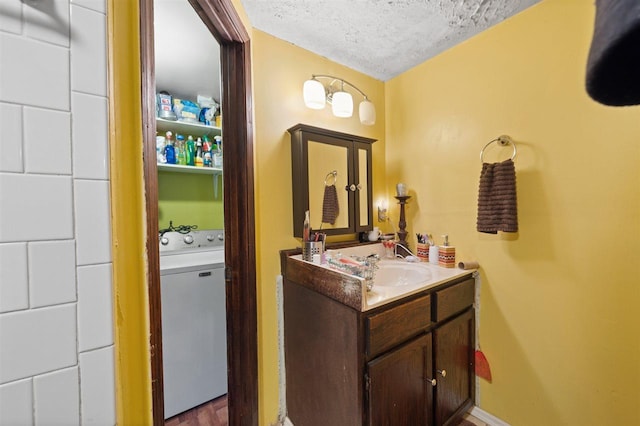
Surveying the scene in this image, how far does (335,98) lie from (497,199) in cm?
103

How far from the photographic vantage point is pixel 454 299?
4.13 ft

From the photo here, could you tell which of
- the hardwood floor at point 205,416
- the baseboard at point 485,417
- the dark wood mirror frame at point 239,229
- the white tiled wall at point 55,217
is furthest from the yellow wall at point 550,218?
the white tiled wall at point 55,217

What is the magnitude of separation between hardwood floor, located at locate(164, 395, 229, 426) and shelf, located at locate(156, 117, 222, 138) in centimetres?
184

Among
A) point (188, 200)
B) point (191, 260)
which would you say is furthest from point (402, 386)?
point (188, 200)

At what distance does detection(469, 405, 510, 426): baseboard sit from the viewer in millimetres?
1328

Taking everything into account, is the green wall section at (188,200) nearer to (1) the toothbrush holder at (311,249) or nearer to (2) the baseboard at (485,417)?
(1) the toothbrush holder at (311,249)

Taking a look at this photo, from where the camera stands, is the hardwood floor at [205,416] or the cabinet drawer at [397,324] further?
the hardwood floor at [205,416]

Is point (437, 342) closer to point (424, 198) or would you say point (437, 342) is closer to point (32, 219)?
point (424, 198)

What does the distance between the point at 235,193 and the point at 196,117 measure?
104 cm

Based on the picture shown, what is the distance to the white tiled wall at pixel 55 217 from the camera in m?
0.40

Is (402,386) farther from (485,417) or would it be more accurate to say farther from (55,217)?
(55,217)

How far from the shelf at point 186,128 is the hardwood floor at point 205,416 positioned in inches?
72.6

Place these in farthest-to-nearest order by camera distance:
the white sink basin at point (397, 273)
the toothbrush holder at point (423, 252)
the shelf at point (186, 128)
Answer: the shelf at point (186, 128) → the toothbrush holder at point (423, 252) → the white sink basin at point (397, 273)

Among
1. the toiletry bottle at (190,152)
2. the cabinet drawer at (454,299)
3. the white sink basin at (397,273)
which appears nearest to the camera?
the cabinet drawer at (454,299)
